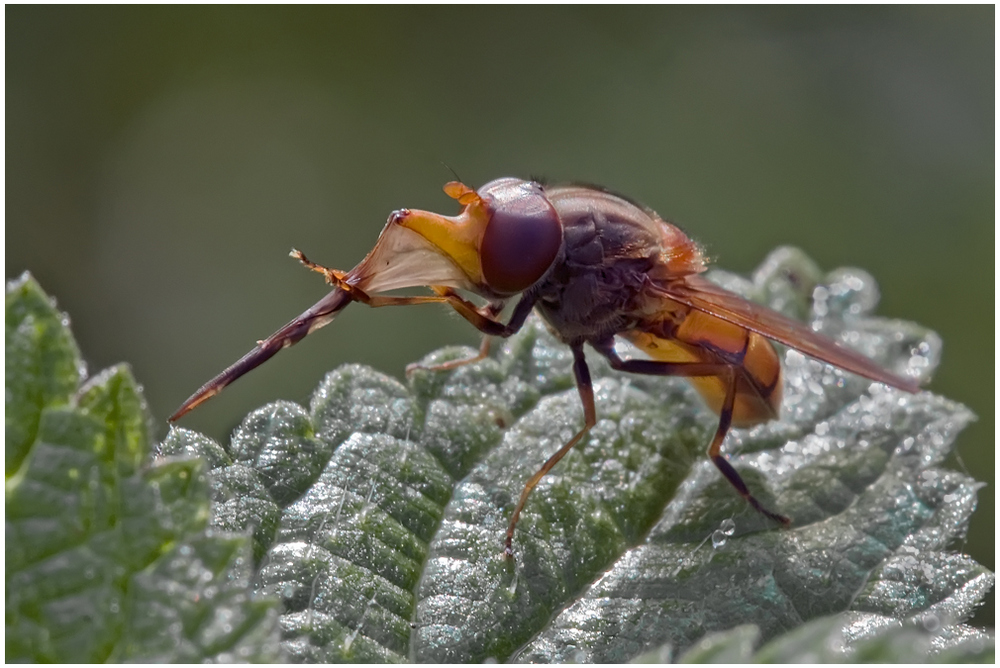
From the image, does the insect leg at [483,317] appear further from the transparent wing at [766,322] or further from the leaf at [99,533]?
the leaf at [99,533]

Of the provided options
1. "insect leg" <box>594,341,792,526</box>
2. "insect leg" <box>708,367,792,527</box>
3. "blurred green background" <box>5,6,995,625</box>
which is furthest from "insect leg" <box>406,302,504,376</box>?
"blurred green background" <box>5,6,995,625</box>

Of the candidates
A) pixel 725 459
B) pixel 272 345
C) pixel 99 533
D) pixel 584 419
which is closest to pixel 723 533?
pixel 725 459

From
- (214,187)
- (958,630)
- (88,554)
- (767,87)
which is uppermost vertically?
(767,87)

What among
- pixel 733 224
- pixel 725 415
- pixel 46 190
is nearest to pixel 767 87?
pixel 733 224

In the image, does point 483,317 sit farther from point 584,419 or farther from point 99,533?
point 99,533

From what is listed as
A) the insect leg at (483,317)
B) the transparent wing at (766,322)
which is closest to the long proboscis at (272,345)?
the insect leg at (483,317)

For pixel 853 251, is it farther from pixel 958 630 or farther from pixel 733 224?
pixel 958 630
